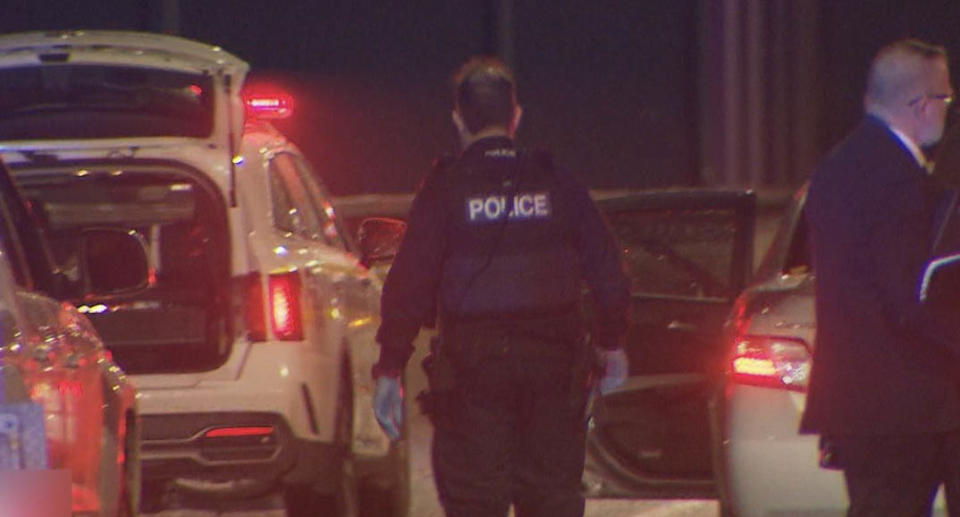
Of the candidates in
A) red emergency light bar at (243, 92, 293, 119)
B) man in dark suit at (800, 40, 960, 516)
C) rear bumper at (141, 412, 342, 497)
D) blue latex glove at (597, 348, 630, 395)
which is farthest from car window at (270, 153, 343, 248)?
man in dark suit at (800, 40, 960, 516)

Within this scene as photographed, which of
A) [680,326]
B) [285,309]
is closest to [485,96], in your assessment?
[680,326]

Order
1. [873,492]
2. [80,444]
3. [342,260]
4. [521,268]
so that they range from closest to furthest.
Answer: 1. [80,444]
2. [873,492]
3. [521,268]
4. [342,260]

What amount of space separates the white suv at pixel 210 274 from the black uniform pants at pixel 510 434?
55.6 inches

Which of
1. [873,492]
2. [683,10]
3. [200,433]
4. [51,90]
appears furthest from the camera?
[683,10]

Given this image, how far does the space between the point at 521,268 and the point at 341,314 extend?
207 cm

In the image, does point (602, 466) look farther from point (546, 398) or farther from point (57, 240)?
point (57, 240)

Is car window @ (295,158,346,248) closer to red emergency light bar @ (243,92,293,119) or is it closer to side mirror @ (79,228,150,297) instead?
red emergency light bar @ (243,92,293,119)

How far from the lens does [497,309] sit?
580 cm

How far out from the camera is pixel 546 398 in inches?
231

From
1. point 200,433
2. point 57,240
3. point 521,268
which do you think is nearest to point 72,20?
point 57,240

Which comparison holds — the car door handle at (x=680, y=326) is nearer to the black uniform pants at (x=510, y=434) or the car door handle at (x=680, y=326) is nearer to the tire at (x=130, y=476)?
the black uniform pants at (x=510, y=434)

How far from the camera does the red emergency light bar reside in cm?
796

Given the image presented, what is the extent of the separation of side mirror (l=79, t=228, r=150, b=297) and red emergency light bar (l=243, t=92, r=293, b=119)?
2042mm

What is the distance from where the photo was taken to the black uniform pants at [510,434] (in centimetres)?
581
